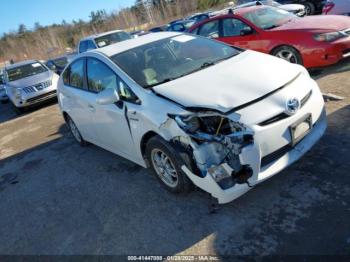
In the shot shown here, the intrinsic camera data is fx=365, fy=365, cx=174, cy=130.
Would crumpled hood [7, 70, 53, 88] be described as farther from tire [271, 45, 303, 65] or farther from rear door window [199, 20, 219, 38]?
tire [271, 45, 303, 65]

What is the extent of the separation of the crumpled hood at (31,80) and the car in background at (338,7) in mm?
8670

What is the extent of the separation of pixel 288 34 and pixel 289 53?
0.37 meters

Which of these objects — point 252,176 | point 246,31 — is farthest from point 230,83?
point 246,31

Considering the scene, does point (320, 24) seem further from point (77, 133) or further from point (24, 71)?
point (24, 71)

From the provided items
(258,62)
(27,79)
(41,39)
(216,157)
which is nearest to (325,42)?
(258,62)

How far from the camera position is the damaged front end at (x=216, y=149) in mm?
3246

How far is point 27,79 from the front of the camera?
12.4m

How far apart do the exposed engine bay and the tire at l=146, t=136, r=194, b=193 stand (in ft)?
0.33

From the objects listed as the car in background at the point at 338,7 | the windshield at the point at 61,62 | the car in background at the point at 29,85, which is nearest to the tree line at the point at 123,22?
the windshield at the point at 61,62

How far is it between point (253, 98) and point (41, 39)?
5771 cm

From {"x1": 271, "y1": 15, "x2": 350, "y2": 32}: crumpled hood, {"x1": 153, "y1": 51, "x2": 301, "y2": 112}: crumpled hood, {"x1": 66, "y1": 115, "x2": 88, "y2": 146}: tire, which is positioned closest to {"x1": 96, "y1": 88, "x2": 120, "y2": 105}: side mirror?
{"x1": 153, "y1": 51, "x2": 301, "y2": 112}: crumpled hood

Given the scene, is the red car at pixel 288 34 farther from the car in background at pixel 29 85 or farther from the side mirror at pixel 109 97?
the car in background at pixel 29 85

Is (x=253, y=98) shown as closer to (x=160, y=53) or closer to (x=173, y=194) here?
(x=173, y=194)

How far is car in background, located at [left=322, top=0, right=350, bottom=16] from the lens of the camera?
28.8ft
